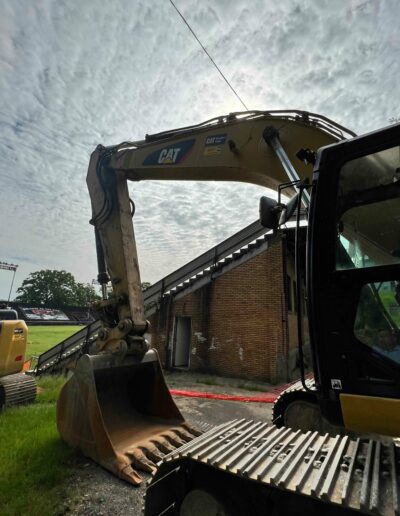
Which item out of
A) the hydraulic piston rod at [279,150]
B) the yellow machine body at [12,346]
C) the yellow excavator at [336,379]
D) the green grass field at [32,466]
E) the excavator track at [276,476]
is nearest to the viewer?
the excavator track at [276,476]

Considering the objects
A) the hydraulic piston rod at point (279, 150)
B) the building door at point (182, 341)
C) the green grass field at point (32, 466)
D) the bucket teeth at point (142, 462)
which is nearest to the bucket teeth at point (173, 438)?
the bucket teeth at point (142, 462)

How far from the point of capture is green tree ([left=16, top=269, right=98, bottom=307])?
76625mm

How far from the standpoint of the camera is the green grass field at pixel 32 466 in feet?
10.1

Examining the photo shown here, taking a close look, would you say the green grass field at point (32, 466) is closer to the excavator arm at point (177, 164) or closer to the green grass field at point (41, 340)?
the excavator arm at point (177, 164)

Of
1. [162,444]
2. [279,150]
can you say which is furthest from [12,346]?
[279,150]

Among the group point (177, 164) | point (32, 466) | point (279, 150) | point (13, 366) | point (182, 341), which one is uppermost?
point (177, 164)

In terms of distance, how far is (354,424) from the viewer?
212cm

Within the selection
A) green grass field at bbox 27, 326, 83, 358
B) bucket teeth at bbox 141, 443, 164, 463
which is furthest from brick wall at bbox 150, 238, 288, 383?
green grass field at bbox 27, 326, 83, 358

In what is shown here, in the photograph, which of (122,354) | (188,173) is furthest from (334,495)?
(188,173)

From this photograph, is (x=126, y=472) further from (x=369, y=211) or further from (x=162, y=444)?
(x=369, y=211)

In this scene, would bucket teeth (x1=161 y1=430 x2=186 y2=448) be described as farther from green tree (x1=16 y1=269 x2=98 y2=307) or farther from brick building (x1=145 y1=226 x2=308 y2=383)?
green tree (x1=16 y1=269 x2=98 y2=307)

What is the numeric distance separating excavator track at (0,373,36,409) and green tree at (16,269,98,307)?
235 ft

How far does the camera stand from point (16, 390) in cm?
665

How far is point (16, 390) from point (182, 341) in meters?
7.54
